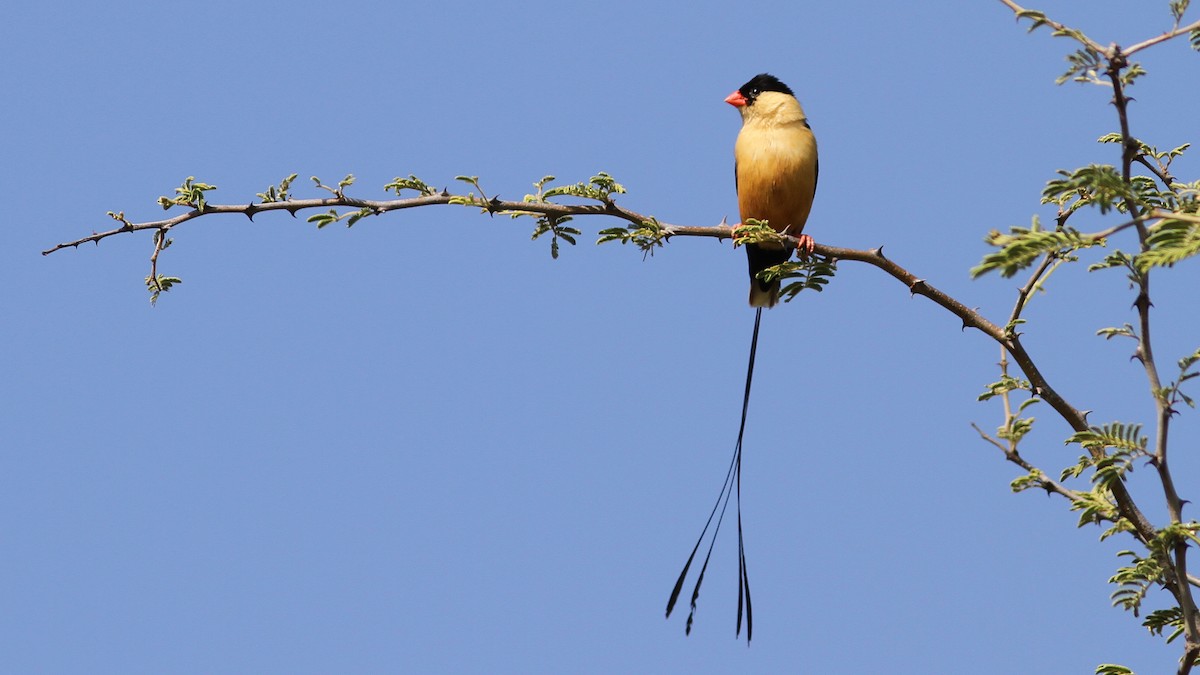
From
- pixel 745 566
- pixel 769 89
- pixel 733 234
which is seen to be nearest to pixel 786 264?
pixel 733 234

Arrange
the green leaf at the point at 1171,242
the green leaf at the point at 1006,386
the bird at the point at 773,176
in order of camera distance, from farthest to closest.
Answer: the bird at the point at 773,176 → the green leaf at the point at 1006,386 → the green leaf at the point at 1171,242

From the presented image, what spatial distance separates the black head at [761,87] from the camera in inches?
204

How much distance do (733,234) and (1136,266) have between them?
4.35 ft

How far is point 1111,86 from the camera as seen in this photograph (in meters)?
2.25

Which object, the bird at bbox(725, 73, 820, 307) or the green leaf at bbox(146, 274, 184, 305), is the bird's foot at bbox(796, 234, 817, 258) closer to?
the bird at bbox(725, 73, 820, 307)

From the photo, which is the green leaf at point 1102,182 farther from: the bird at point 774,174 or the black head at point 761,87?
the black head at point 761,87

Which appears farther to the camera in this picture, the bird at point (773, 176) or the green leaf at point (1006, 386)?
the bird at point (773, 176)

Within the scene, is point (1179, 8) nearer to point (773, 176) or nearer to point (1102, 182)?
point (1102, 182)

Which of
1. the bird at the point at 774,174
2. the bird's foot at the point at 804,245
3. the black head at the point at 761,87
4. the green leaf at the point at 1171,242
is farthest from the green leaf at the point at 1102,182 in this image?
the black head at the point at 761,87

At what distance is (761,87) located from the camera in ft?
17.1

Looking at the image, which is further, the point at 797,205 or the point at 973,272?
the point at 797,205

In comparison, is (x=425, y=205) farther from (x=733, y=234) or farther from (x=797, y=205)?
(x=797, y=205)

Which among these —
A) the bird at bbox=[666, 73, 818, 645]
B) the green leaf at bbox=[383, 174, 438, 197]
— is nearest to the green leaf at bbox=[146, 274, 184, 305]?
the green leaf at bbox=[383, 174, 438, 197]

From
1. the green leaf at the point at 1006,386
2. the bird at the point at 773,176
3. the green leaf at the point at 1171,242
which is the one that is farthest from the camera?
the bird at the point at 773,176
